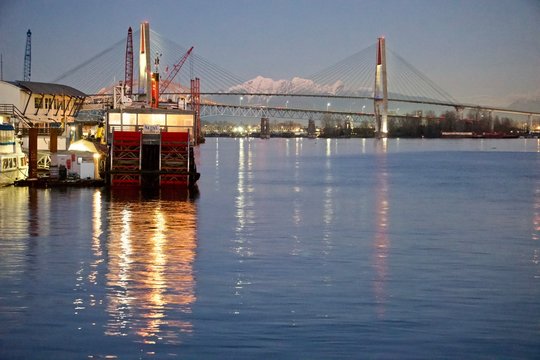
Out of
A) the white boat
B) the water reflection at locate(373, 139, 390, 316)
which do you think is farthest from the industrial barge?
the water reflection at locate(373, 139, 390, 316)

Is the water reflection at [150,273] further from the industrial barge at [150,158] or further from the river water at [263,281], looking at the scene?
the industrial barge at [150,158]

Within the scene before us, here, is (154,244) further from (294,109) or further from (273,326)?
(294,109)

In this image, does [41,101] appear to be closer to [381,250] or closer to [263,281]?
[381,250]

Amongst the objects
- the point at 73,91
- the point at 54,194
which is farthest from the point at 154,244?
the point at 73,91

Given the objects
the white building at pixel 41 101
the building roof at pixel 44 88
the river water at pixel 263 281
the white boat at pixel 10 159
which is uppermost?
the building roof at pixel 44 88

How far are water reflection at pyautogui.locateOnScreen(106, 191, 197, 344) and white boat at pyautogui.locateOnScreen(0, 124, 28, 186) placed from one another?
1116 centimetres

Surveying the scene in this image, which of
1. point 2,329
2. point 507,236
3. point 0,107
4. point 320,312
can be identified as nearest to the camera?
point 2,329

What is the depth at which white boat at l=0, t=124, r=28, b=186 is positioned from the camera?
3578cm

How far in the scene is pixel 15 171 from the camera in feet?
121

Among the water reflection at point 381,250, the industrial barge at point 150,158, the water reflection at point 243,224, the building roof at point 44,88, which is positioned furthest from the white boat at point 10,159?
the building roof at point 44,88

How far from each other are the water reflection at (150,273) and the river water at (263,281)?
0.13 feet

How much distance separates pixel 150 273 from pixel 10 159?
22854mm

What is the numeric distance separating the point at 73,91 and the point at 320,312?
6689 centimetres

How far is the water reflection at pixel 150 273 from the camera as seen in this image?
1216 centimetres
